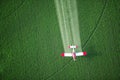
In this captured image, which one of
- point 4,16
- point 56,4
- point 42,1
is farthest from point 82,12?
point 4,16

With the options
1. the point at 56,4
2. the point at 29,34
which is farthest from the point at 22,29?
the point at 56,4

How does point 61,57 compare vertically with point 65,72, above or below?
above

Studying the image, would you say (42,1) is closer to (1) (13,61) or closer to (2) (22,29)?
(2) (22,29)

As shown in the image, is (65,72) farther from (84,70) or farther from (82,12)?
(82,12)

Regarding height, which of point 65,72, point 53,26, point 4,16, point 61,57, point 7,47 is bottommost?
point 65,72

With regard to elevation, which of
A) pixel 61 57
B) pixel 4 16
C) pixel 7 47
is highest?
pixel 4 16

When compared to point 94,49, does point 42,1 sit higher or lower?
higher
